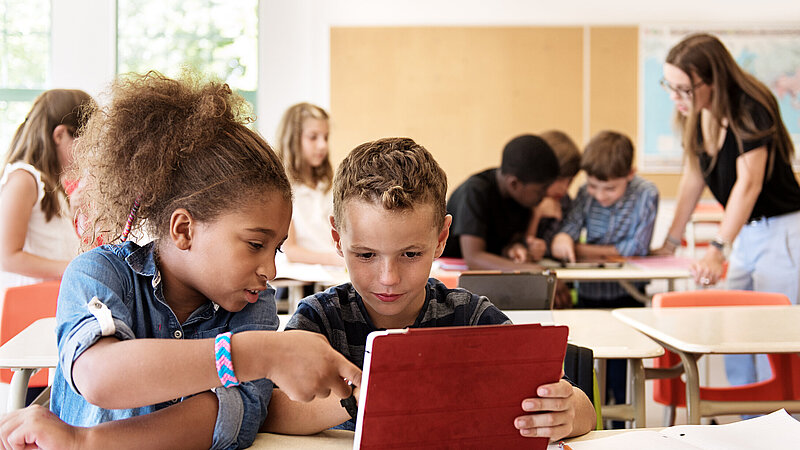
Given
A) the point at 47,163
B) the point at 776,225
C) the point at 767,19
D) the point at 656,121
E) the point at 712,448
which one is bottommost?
the point at 712,448

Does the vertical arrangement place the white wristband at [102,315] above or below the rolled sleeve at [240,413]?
above

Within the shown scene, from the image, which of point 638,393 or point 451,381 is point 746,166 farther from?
point 451,381

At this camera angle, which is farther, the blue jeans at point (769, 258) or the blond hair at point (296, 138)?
the blond hair at point (296, 138)

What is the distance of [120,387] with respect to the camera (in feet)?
3.02

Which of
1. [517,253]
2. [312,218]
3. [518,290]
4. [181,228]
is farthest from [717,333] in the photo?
[312,218]

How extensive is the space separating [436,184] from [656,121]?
6080 mm

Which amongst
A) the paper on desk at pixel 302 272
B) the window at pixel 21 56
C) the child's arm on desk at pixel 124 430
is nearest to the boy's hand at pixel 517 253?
the paper on desk at pixel 302 272

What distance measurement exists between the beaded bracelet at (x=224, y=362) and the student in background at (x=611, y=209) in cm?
300

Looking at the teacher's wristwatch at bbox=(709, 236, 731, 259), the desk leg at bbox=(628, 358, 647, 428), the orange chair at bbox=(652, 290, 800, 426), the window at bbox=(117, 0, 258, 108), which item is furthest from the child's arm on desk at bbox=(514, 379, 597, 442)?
the window at bbox=(117, 0, 258, 108)

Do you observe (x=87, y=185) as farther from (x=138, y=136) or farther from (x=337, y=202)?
(x=337, y=202)

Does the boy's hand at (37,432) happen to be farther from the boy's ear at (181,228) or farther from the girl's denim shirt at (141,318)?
the boy's ear at (181,228)

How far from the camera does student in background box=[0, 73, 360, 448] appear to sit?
102cm

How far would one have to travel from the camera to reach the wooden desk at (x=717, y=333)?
1964mm

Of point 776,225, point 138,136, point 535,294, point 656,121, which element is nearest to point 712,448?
point 138,136
